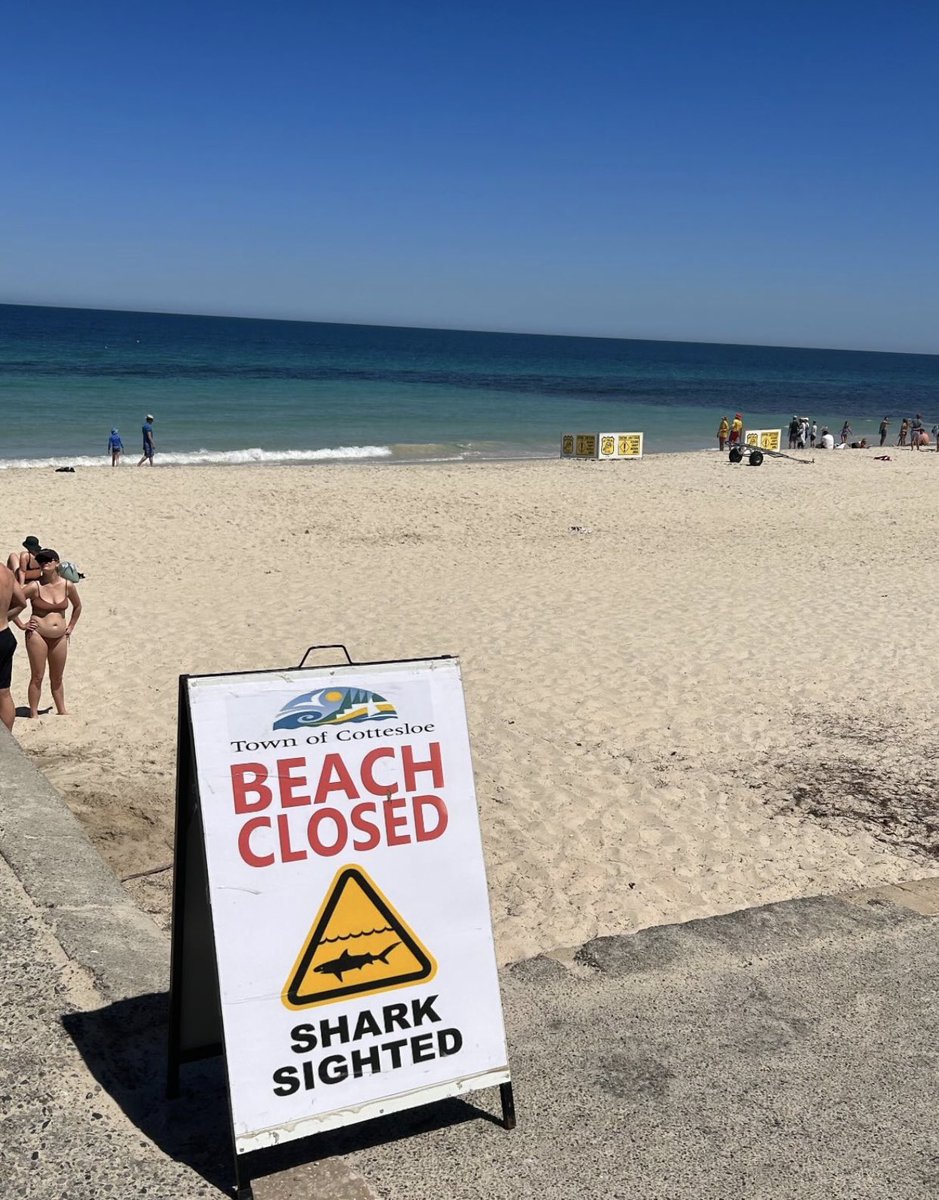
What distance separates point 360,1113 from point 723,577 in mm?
12397

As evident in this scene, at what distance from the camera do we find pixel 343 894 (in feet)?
10.7

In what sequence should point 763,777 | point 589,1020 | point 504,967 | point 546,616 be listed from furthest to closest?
point 546,616
point 763,777
point 504,967
point 589,1020

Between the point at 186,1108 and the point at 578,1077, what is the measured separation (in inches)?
50.1

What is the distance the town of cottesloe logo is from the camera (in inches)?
128

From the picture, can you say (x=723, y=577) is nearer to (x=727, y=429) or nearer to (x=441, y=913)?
(x=441, y=913)

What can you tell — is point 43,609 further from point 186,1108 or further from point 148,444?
point 148,444

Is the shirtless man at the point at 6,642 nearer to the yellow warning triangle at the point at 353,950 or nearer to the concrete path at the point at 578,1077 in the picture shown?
the concrete path at the point at 578,1077

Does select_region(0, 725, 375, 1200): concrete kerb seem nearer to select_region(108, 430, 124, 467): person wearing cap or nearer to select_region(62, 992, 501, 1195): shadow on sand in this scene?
select_region(62, 992, 501, 1195): shadow on sand

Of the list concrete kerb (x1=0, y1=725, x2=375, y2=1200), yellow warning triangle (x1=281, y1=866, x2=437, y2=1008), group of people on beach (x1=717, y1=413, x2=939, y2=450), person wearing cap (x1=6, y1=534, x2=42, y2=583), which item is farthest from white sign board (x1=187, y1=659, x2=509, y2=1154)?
group of people on beach (x1=717, y1=413, x2=939, y2=450)

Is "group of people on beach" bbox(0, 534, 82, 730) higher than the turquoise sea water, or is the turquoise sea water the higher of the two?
the turquoise sea water

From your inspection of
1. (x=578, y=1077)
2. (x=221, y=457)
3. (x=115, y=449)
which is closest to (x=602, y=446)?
(x=221, y=457)

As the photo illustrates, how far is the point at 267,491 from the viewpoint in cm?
2145

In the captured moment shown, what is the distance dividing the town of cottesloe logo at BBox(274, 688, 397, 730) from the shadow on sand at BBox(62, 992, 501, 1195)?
4.02ft

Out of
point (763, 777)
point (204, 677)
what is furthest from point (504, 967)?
point (763, 777)
